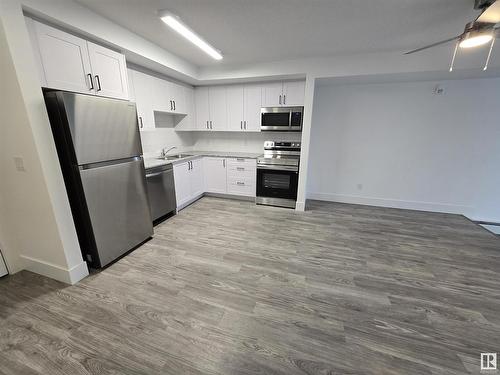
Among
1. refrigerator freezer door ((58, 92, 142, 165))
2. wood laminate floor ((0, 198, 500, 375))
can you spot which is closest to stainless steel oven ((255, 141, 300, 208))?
wood laminate floor ((0, 198, 500, 375))

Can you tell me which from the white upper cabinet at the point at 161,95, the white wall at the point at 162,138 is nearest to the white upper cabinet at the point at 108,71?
the white upper cabinet at the point at 161,95

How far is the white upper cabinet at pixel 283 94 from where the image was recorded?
154 inches

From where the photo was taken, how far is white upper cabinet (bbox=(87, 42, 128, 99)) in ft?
7.49

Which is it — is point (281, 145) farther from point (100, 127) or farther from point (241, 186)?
point (100, 127)

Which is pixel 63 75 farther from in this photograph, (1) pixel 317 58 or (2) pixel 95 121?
(1) pixel 317 58

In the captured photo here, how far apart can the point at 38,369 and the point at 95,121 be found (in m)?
1.98

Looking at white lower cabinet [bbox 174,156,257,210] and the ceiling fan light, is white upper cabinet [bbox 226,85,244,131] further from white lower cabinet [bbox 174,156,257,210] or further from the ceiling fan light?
the ceiling fan light

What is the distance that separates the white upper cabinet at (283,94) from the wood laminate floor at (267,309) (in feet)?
8.62

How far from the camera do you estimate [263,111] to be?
162 inches

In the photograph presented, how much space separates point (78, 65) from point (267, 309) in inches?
121

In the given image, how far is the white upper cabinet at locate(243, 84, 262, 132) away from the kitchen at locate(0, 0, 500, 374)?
0.17 ft

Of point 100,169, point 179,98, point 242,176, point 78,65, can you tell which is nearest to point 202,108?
point 179,98

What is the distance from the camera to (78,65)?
212 cm

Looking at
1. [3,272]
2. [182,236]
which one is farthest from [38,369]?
[182,236]
